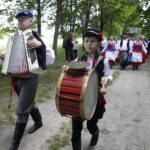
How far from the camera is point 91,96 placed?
284 centimetres

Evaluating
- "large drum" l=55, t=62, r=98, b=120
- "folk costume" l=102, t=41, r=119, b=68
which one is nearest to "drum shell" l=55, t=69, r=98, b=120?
"large drum" l=55, t=62, r=98, b=120

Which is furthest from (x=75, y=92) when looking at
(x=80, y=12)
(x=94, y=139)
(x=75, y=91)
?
(x=80, y=12)

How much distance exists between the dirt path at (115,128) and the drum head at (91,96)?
96 centimetres

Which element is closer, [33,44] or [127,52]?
[33,44]

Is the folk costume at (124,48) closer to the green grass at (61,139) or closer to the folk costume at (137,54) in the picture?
the folk costume at (137,54)

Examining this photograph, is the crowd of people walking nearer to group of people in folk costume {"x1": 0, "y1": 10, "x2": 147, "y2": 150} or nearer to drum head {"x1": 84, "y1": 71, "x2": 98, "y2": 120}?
group of people in folk costume {"x1": 0, "y1": 10, "x2": 147, "y2": 150}

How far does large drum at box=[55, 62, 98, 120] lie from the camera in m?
2.59

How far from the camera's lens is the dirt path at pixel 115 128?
3.63 m

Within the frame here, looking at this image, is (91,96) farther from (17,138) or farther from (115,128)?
(115,128)

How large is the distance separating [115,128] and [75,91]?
1985mm

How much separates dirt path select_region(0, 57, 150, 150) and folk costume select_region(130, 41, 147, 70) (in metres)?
6.35

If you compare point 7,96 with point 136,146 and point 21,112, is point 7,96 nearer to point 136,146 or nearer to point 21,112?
point 21,112

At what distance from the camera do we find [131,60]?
12.6 m

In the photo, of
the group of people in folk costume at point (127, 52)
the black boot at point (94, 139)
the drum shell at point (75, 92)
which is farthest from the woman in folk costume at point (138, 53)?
the drum shell at point (75, 92)
